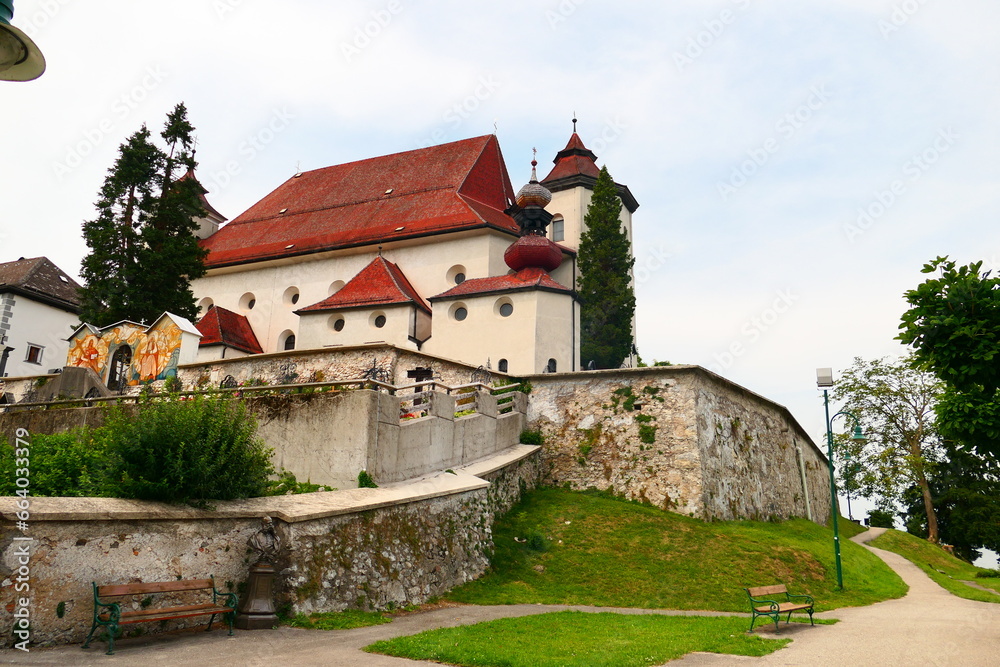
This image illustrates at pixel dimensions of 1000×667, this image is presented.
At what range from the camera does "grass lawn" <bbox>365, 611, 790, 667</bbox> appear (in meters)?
8.45

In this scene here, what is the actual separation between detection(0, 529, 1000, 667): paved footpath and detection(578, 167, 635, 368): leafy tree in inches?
714

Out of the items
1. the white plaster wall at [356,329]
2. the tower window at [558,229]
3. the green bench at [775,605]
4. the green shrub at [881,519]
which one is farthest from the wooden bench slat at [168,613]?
the green shrub at [881,519]

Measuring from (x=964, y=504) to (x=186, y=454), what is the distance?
4179cm

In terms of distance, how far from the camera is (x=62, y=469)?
11.2 meters

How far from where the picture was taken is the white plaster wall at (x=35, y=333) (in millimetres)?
34562

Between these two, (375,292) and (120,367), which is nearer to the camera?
(120,367)

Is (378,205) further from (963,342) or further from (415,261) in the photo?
(963,342)

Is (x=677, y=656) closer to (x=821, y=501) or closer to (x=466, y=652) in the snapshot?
(x=466, y=652)

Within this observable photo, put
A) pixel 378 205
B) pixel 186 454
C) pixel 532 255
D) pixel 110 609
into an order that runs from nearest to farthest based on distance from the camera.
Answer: pixel 110 609 < pixel 186 454 < pixel 532 255 < pixel 378 205

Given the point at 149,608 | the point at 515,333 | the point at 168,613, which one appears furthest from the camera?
the point at 515,333

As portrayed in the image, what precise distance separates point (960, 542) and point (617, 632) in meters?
37.1

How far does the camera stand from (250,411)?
15664 millimetres

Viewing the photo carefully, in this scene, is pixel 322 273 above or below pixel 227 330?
above

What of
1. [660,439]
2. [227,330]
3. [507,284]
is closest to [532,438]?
[660,439]
